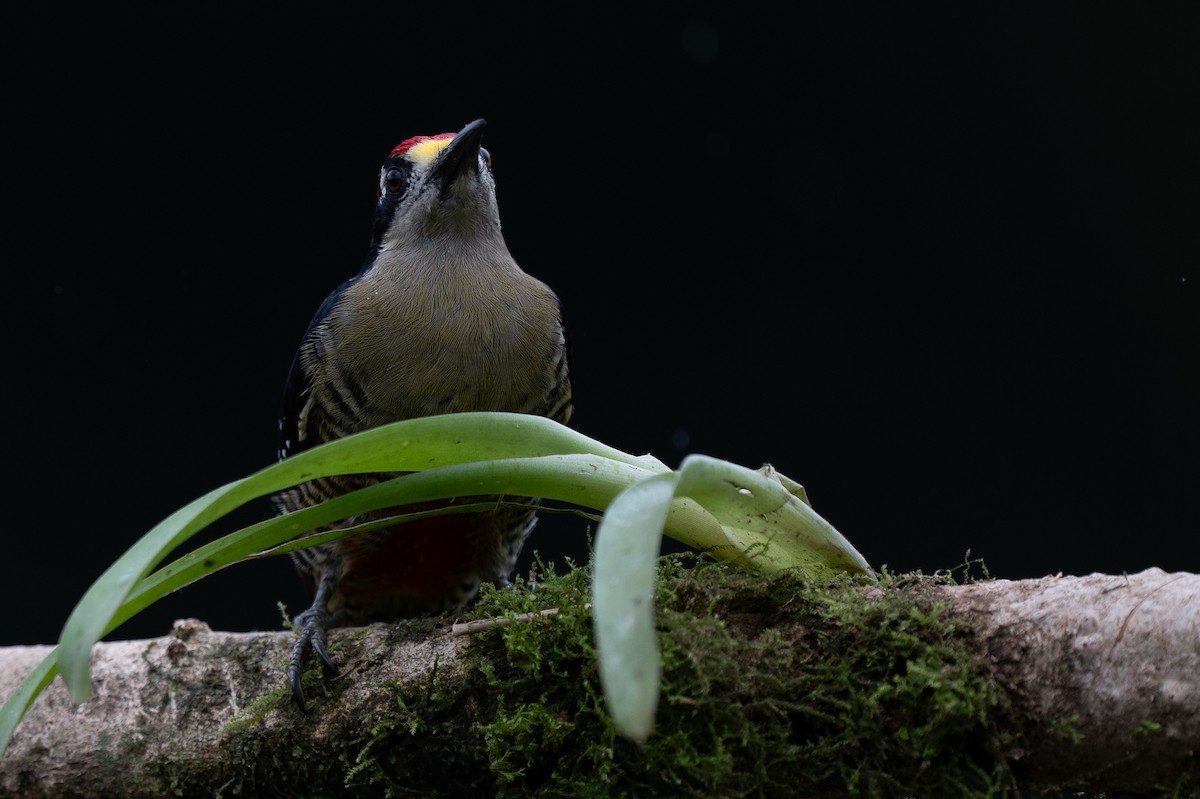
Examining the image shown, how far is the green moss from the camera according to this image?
132 centimetres

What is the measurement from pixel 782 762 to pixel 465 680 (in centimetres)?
48

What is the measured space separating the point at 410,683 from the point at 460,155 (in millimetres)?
1307

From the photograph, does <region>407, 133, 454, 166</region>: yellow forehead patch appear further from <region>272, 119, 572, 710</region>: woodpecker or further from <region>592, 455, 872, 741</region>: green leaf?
<region>592, 455, 872, 741</region>: green leaf

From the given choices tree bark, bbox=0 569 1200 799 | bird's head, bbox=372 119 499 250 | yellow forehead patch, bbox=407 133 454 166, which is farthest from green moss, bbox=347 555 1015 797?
yellow forehead patch, bbox=407 133 454 166

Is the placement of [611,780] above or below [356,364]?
below

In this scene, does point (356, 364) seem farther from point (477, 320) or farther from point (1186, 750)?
point (1186, 750)

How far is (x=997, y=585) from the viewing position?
1.45 metres

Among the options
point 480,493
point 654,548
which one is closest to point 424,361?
point 480,493

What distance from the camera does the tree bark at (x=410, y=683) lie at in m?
1.27

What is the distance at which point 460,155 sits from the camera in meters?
2.49

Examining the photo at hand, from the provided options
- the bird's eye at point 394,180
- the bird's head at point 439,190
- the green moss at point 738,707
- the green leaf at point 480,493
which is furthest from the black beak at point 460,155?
the green moss at point 738,707

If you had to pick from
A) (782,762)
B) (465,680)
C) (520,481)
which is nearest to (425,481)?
(520,481)

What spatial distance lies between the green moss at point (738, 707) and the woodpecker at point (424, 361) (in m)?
0.66

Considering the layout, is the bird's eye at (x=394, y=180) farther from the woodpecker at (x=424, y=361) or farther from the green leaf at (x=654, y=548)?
the green leaf at (x=654, y=548)
